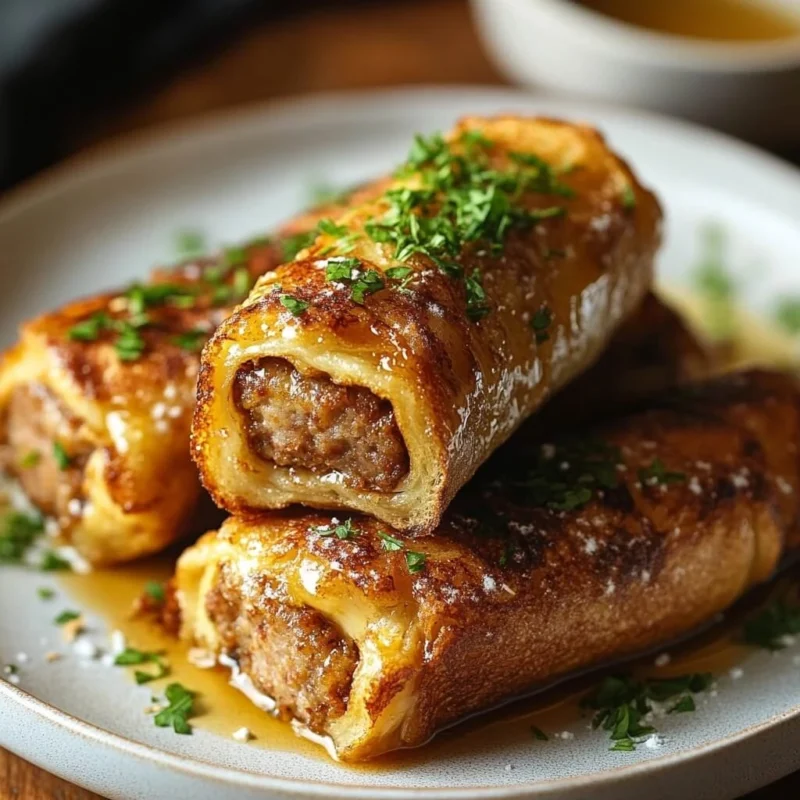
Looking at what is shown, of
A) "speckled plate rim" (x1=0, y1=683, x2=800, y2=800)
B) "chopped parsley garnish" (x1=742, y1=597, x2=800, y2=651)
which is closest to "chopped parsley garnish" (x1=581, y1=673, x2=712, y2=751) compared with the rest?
"chopped parsley garnish" (x1=742, y1=597, x2=800, y2=651)

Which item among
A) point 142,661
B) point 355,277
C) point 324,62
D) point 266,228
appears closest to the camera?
point 355,277

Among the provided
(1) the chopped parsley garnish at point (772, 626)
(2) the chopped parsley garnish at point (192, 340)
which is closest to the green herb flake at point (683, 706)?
(1) the chopped parsley garnish at point (772, 626)

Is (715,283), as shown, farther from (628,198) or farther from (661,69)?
(628,198)

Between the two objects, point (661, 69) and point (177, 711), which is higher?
point (661, 69)

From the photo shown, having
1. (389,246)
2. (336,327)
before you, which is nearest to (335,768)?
(336,327)

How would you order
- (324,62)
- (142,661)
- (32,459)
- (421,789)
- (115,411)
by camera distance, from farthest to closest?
1. (324,62)
2. (32,459)
3. (115,411)
4. (142,661)
5. (421,789)

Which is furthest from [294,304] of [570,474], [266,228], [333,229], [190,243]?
[266,228]

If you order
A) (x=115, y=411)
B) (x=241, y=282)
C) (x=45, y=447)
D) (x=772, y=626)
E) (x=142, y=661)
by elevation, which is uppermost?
(x=241, y=282)

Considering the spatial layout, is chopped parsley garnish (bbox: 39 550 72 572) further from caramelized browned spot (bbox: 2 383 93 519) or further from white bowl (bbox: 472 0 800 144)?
white bowl (bbox: 472 0 800 144)

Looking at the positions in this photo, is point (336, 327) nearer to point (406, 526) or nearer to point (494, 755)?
point (406, 526)
